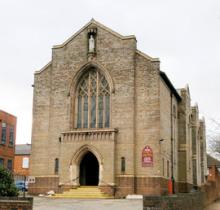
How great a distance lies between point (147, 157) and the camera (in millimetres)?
33625

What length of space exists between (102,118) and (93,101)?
1.79 m

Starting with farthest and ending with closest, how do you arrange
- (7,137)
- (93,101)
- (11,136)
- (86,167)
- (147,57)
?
(11,136) < (7,137) < (86,167) < (93,101) < (147,57)

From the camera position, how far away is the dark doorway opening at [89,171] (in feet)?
122

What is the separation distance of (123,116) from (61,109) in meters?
5.90

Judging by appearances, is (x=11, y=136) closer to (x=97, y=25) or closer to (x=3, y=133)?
(x=3, y=133)

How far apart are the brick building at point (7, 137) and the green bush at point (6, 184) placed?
33101 millimetres

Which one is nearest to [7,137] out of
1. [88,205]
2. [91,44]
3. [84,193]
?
[91,44]

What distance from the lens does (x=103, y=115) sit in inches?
1420

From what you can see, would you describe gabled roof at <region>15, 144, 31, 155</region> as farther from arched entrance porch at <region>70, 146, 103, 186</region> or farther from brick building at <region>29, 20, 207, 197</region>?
brick building at <region>29, 20, 207, 197</region>

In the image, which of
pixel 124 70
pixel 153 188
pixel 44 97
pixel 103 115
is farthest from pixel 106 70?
pixel 153 188

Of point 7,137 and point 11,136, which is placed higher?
point 11,136

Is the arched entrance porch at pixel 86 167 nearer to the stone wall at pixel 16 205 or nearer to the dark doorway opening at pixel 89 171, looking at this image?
the dark doorway opening at pixel 89 171

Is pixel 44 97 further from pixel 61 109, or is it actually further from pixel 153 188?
pixel 153 188

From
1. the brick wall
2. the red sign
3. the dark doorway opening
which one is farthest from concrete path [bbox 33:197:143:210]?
the dark doorway opening
